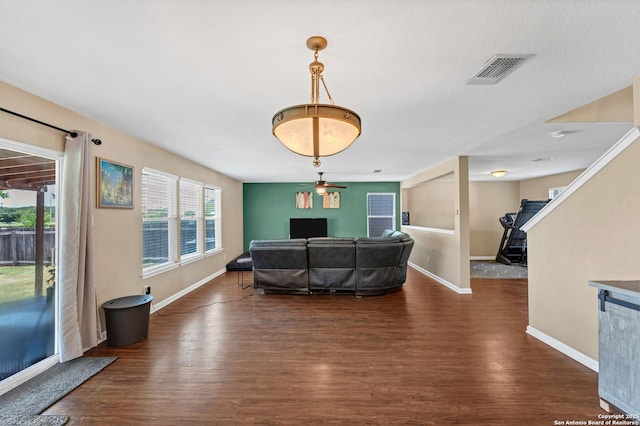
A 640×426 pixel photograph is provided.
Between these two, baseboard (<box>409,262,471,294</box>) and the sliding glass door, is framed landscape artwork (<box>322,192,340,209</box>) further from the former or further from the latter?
the sliding glass door

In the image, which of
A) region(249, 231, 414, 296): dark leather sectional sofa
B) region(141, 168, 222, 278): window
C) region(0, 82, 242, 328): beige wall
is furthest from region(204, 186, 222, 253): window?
region(249, 231, 414, 296): dark leather sectional sofa

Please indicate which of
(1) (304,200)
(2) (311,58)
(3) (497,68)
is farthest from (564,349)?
(1) (304,200)

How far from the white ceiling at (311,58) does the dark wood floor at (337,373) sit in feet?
8.12

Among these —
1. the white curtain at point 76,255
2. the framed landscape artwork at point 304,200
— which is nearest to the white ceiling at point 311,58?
the white curtain at point 76,255

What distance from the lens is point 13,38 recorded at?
161 cm

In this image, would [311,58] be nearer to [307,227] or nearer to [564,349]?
[564,349]

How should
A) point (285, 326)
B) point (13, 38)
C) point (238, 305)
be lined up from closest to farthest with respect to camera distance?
point (13, 38), point (285, 326), point (238, 305)

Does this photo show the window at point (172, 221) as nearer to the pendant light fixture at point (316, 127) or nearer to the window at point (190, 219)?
the window at point (190, 219)

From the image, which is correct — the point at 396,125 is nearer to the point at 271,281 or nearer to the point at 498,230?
the point at 271,281

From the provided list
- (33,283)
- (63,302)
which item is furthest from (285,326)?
(33,283)

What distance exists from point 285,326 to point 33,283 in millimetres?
2533

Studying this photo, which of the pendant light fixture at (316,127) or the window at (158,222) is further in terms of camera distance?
the window at (158,222)

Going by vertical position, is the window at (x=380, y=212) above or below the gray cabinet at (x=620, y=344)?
above

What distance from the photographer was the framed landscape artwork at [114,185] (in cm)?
306
